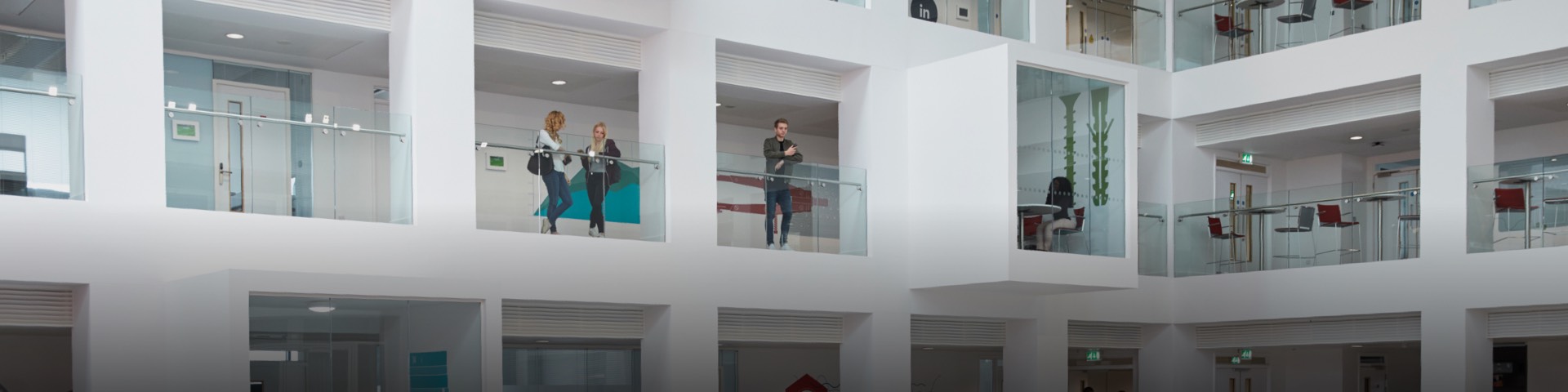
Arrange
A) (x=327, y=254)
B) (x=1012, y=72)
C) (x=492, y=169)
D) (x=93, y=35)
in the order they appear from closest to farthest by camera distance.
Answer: (x=93, y=35)
(x=327, y=254)
(x=492, y=169)
(x=1012, y=72)

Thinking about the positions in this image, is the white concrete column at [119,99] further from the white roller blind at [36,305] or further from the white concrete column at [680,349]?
the white concrete column at [680,349]

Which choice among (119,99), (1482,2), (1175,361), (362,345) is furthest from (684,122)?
(1482,2)

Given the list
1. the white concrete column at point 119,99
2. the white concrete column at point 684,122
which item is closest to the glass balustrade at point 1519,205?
the white concrete column at point 684,122

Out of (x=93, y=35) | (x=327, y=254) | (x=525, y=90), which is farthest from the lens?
(x=525, y=90)

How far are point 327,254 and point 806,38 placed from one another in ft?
19.0

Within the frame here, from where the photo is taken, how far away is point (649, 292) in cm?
1428

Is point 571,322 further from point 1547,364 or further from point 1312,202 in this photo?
point 1547,364

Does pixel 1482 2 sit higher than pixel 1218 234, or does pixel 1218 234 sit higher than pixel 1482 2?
pixel 1482 2

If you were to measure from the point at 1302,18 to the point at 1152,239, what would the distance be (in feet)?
10.6

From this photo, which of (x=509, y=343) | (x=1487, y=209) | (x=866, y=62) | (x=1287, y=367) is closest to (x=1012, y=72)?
(x=866, y=62)

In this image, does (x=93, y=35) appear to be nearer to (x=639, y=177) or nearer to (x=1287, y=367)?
(x=639, y=177)

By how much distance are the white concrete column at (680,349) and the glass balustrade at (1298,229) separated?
23.2 ft

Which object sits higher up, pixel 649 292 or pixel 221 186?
pixel 221 186

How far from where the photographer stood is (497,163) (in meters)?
13.3
